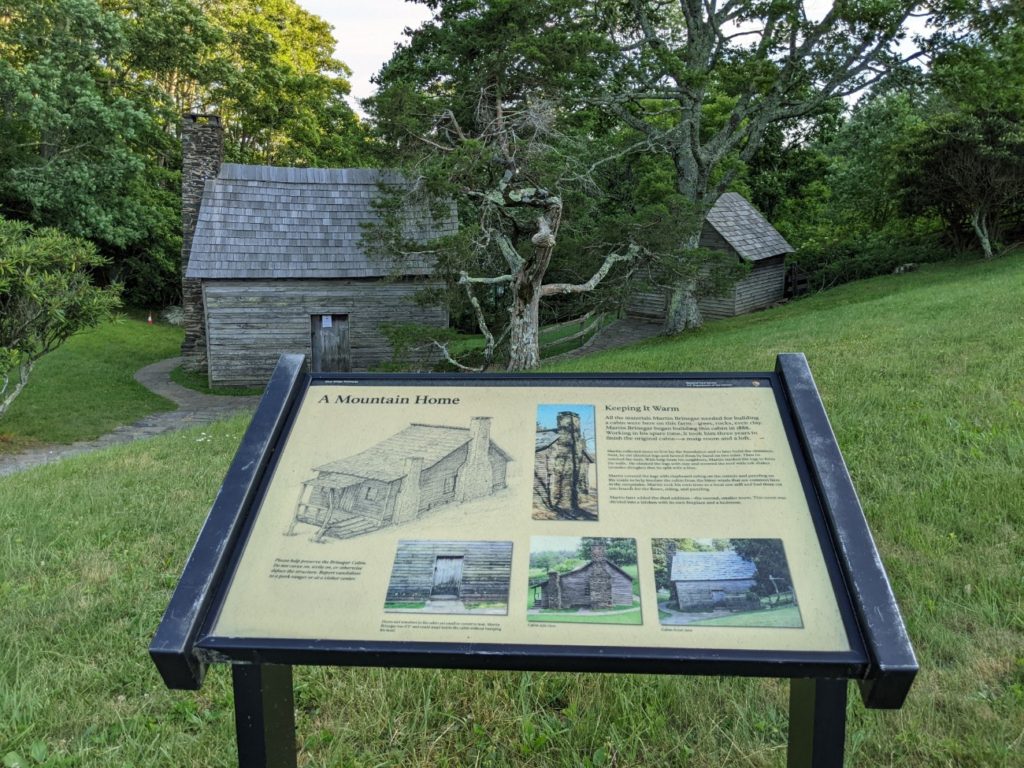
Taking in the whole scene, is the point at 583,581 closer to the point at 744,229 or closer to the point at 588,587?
the point at 588,587

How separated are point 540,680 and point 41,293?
12576 millimetres

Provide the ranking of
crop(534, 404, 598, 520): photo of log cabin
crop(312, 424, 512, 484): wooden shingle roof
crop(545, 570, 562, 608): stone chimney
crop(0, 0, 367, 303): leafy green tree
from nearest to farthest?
crop(545, 570, 562, 608): stone chimney, crop(534, 404, 598, 520): photo of log cabin, crop(312, 424, 512, 484): wooden shingle roof, crop(0, 0, 367, 303): leafy green tree

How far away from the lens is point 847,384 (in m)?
8.27

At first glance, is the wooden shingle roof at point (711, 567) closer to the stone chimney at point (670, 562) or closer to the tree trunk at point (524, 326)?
the stone chimney at point (670, 562)

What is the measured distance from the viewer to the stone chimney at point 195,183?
76.5 ft

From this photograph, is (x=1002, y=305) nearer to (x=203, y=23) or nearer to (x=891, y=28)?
(x=891, y=28)

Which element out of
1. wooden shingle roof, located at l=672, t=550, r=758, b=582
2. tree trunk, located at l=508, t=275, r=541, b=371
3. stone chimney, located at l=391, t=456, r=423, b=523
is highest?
stone chimney, located at l=391, t=456, r=423, b=523

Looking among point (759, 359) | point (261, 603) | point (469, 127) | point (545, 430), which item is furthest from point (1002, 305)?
point (261, 603)

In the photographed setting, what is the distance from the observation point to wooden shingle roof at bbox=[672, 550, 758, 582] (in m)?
2.23

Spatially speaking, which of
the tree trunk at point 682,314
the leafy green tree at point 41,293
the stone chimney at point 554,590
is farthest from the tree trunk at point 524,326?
the stone chimney at point 554,590

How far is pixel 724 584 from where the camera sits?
2219 millimetres

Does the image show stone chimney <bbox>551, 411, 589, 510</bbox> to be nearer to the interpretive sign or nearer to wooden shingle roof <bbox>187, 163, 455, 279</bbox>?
the interpretive sign

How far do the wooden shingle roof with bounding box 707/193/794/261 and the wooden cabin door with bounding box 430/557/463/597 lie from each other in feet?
87.7

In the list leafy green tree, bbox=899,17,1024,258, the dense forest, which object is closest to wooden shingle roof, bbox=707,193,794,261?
the dense forest
